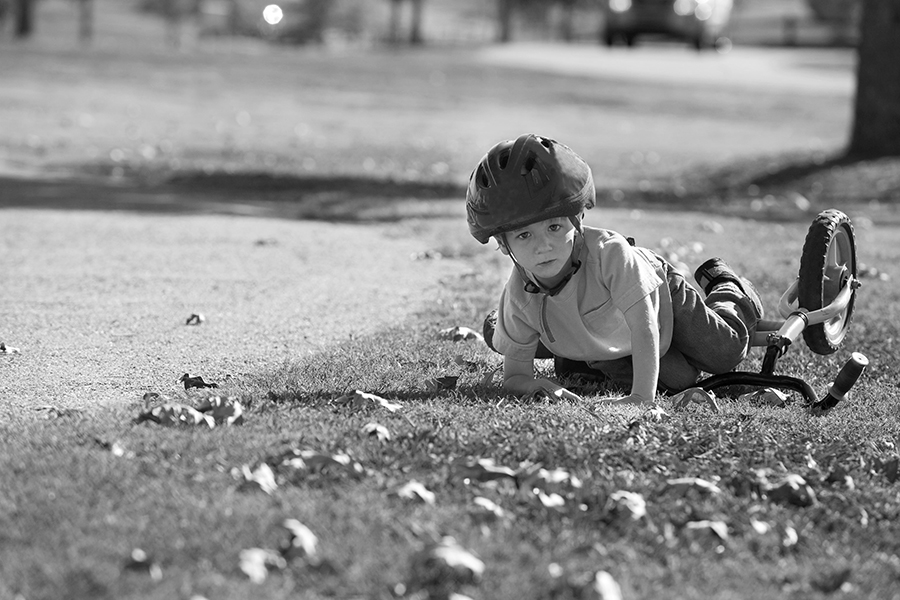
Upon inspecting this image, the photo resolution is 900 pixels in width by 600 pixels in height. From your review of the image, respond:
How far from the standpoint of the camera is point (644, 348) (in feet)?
15.2

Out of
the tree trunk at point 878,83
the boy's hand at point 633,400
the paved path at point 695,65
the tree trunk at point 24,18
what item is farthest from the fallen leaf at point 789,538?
the tree trunk at point 24,18

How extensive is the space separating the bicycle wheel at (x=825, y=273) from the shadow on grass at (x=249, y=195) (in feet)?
16.7

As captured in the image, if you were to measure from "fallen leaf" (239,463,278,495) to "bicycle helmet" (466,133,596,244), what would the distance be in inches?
49.4

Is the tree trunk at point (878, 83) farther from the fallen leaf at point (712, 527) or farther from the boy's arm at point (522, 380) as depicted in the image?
the fallen leaf at point (712, 527)

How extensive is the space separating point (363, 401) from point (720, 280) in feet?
6.03

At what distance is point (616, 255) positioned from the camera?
4.67m

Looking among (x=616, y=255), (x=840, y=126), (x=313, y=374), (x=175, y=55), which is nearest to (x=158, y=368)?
(x=313, y=374)

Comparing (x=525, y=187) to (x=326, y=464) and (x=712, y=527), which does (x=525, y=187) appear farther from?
(x=712, y=527)

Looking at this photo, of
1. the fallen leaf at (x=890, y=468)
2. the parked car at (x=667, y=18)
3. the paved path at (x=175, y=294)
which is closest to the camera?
the fallen leaf at (x=890, y=468)

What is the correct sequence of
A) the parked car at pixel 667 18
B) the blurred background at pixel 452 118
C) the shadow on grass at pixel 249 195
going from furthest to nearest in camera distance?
1. the parked car at pixel 667 18
2. the blurred background at pixel 452 118
3. the shadow on grass at pixel 249 195

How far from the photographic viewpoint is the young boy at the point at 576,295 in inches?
177

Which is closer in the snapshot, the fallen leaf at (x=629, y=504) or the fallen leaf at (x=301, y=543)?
the fallen leaf at (x=301, y=543)

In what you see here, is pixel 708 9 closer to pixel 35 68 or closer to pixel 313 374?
pixel 35 68

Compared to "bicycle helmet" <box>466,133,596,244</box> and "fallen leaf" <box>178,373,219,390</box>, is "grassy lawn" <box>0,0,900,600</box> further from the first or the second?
"bicycle helmet" <box>466,133,596,244</box>
